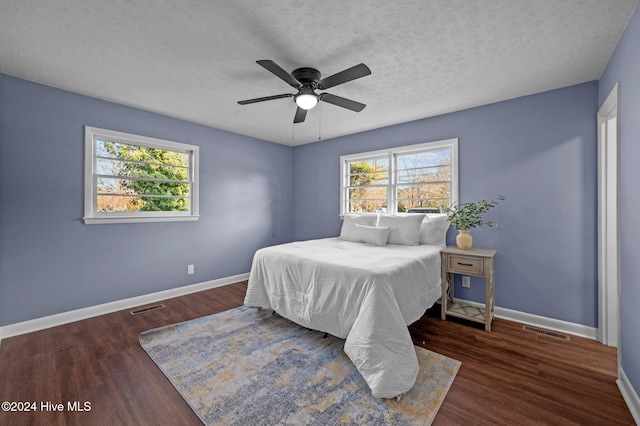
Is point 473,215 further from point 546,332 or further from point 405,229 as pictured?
point 546,332

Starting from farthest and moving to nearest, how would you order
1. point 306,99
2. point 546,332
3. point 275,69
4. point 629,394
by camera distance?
point 546,332 < point 306,99 < point 275,69 < point 629,394

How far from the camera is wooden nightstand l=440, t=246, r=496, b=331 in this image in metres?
2.70

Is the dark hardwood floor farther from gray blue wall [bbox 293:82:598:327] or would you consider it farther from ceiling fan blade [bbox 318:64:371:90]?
Answer: ceiling fan blade [bbox 318:64:371:90]

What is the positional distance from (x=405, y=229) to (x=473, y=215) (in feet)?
2.53

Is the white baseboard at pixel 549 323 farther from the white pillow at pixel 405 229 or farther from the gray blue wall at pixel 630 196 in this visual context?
the white pillow at pixel 405 229

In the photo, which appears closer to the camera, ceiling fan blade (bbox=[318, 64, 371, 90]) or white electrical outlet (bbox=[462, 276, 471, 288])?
ceiling fan blade (bbox=[318, 64, 371, 90])

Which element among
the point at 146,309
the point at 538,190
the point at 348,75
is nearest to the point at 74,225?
the point at 146,309

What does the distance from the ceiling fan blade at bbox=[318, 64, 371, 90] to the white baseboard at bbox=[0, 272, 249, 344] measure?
11.0 feet

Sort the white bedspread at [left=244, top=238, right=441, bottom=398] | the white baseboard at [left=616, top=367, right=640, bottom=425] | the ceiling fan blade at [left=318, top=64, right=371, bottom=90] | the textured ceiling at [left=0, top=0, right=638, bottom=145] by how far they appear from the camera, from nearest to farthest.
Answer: the white baseboard at [left=616, top=367, right=640, bottom=425] → the textured ceiling at [left=0, top=0, right=638, bottom=145] → the white bedspread at [left=244, top=238, right=441, bottom=398] → the ceiling fan blade at [left=318, top=64, right=371, bottom=90]

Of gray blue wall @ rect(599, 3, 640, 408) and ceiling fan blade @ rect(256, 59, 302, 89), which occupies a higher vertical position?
ceiling fan blade @ rect(256, 59, 302, 89)

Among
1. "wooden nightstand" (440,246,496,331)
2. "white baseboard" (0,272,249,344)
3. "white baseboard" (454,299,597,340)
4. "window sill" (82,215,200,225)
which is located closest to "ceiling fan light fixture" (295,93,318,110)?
"wooden nightstand" (440,246,496,331)

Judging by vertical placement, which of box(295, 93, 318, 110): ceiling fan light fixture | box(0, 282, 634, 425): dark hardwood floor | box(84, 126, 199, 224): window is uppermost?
box(295, 93, 318, 110): ceiling fan light fixture

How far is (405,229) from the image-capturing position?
341 centimetres

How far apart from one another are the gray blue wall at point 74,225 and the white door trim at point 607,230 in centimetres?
457
